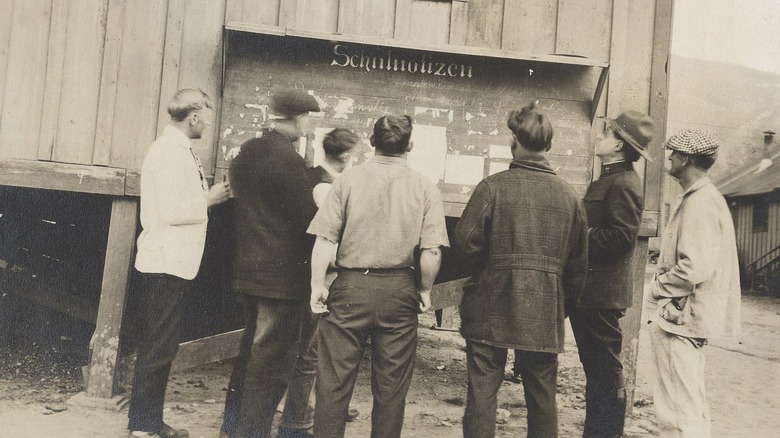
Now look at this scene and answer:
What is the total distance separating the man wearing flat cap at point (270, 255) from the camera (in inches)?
136

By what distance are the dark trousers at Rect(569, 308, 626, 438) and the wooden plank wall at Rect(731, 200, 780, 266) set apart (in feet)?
70.0

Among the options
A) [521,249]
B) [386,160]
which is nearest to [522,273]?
[521,249]

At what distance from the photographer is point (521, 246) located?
310 cm

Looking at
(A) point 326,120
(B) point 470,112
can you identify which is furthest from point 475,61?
(A) point 326,120

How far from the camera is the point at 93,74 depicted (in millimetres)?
4426

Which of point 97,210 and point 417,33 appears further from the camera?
point 97,210

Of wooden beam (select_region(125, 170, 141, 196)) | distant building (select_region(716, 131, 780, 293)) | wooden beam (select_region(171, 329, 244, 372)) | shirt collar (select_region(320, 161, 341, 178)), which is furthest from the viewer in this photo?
distant building (select_region(716, 131, 780, 293))

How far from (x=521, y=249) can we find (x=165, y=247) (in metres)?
1.97

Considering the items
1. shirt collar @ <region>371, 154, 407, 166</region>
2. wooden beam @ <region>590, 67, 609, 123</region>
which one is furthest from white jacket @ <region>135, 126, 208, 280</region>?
wooden beam @ <region>590, 67, 609, 123</region>

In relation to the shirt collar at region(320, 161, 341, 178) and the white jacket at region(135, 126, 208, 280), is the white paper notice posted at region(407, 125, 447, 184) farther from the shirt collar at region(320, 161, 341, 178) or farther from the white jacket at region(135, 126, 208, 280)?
the white jacket at region(135, 126, 208, 280)

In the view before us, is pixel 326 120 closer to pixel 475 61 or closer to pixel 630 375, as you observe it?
pixel 475 61

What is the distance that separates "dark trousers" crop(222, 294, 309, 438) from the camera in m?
3.43

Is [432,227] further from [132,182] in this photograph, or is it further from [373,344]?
[132,182]

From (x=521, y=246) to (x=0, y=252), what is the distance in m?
5.66
